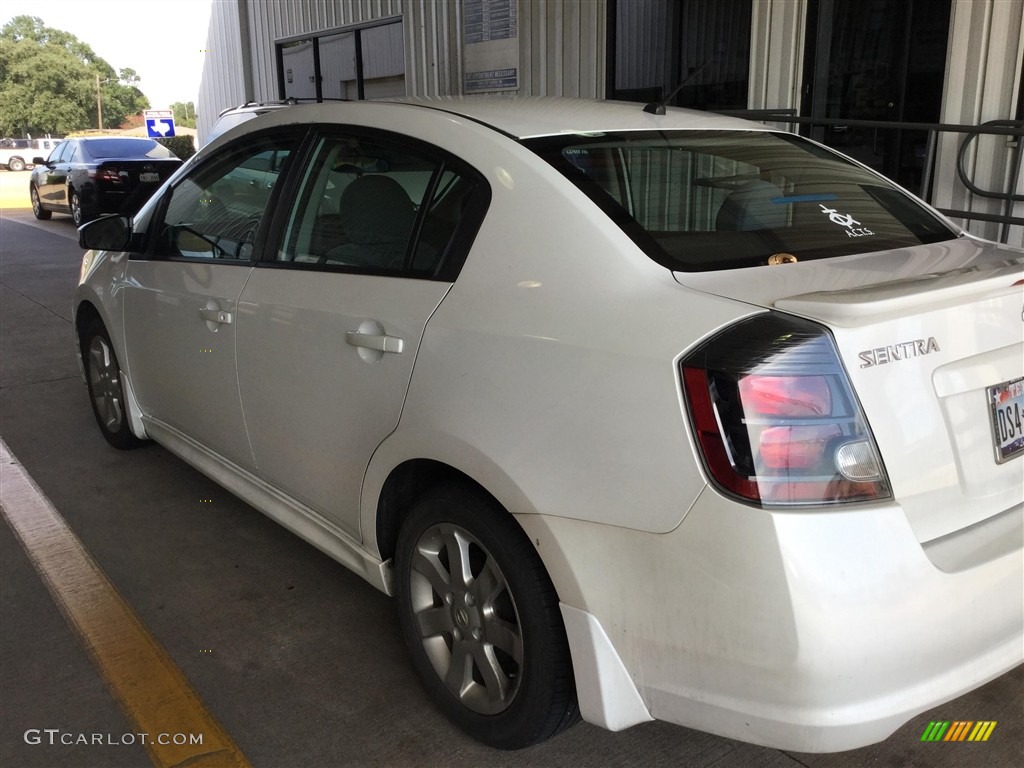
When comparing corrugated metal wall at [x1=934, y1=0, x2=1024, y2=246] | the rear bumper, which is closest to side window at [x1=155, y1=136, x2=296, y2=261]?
the rear bumper

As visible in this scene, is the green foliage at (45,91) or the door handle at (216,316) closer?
the door handle at (216,316)

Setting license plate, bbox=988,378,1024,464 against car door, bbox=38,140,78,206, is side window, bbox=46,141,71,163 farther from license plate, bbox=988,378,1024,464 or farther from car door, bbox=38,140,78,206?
license plate, bbox=988,378,1024,464

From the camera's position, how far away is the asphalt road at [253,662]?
248 centimetres

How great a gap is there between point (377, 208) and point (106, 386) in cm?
251

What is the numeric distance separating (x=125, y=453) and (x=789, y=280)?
12.8ft

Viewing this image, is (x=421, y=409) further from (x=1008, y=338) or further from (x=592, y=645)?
(x=1008, y=338)

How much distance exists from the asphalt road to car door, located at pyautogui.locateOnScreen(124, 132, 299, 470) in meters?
0.44

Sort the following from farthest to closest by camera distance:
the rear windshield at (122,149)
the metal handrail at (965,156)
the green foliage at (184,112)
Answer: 1. the green foliage at (184,112)
2. the rear windshield at (122,149)
3. the metal handrail at (965,156)

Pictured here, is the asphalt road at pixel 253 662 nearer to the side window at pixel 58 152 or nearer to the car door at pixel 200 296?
the car door at pixel 200 296

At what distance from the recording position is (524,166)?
2344 millimetres

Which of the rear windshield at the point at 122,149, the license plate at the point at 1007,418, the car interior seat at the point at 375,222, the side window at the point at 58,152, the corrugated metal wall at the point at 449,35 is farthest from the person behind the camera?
the side window at the point at 58,152

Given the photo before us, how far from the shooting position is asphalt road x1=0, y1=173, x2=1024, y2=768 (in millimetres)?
2484

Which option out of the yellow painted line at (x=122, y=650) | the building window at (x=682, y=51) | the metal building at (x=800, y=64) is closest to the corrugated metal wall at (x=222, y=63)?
the metal building at (x=800, y=64)

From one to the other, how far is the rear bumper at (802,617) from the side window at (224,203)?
6.25ft
